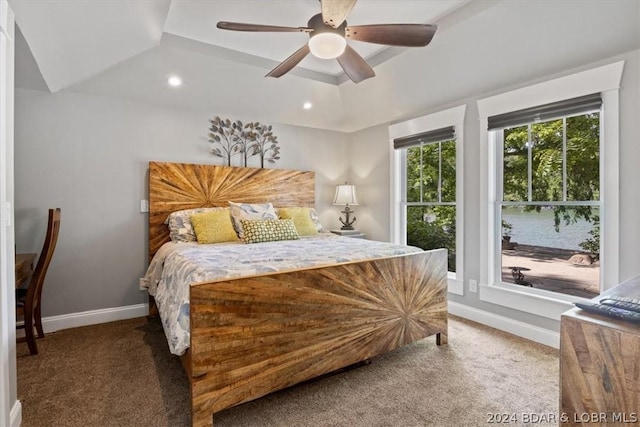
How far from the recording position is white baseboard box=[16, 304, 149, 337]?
302 cm

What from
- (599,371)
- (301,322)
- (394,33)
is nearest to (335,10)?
(394,33)

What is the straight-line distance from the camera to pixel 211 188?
3715 mm

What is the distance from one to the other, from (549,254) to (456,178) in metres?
1.10

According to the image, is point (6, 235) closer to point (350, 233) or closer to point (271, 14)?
point (271, 14)

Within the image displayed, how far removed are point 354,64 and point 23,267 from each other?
282 centimetres

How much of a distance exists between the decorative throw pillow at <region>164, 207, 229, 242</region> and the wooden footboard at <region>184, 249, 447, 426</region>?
1.75 meters

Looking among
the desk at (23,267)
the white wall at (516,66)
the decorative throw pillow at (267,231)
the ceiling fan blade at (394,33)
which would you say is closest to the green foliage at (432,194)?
the white wall at (516,66)

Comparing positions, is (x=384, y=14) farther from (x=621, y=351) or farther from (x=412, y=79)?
(x=621, y=351)

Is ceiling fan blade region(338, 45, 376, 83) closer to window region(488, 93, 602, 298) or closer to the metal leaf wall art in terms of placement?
window region(488, 93, 602, 298)

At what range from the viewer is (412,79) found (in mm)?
3410

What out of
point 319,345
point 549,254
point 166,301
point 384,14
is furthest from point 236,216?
point 549,254

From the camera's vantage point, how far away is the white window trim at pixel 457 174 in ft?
11.1

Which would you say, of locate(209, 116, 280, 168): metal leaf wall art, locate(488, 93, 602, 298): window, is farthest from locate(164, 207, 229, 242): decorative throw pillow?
locate(488, 93, 602, 298): window

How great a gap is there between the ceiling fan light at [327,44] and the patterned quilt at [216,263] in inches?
53.4
